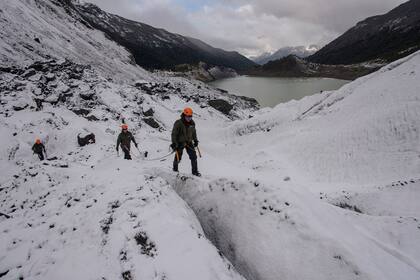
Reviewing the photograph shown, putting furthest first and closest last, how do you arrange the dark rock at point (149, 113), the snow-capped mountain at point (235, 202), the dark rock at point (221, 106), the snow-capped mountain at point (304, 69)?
the snow-capped mountain at point (304, 69) < the dark rock at point (221, 106) < the dark rock at point (149, 113) < the snow-capped mountain at point (235, 202)

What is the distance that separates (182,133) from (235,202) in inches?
125

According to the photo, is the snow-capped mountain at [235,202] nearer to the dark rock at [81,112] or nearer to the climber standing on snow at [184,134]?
the climber standing on snow at [184,134]

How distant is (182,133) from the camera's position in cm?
872

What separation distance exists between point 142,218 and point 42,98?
24.2 metres

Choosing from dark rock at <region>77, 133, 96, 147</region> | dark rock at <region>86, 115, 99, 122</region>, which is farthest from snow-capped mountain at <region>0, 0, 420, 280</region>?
dark rock at <region>86, 115, 99, 122</region>

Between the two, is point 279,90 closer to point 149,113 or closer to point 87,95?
point 149,113

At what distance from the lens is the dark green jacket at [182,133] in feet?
28.2

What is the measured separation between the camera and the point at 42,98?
2470 centimetres

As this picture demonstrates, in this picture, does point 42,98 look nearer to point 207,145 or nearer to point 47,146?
point 47,146

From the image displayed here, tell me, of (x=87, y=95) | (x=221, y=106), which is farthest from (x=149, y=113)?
(x=221, y=106)

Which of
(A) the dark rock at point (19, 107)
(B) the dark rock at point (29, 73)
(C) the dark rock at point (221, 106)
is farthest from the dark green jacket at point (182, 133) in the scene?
(C) the dark rock at point (221, 106)

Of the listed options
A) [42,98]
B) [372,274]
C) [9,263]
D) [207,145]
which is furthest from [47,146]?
[372,274]

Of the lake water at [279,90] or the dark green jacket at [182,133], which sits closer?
the dark green jacket at [182,133]

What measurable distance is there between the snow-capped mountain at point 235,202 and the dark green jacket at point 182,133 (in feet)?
3.67
